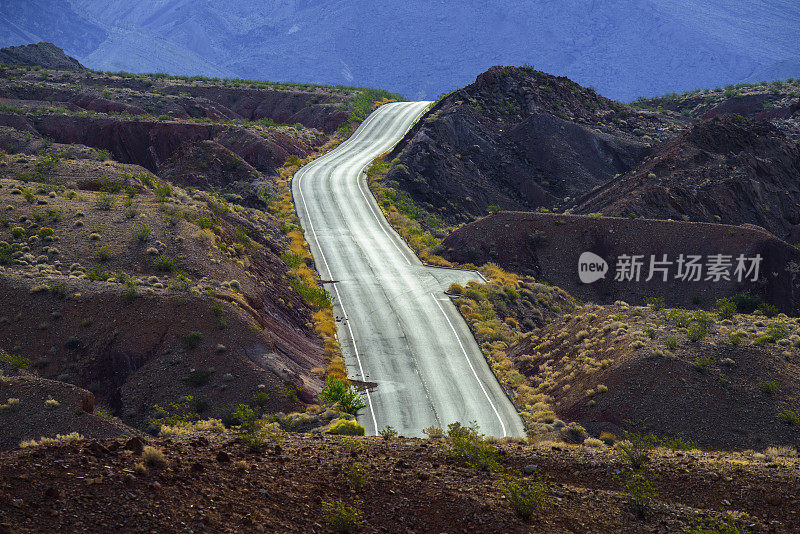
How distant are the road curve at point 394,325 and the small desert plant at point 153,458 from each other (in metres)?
11.8

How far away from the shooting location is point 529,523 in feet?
37.4

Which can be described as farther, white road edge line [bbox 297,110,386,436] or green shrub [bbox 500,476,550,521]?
white road edge line [bbox 297,110,386,436]

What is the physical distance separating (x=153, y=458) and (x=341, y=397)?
1208cm

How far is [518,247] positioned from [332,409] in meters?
25.5

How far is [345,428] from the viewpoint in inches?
779

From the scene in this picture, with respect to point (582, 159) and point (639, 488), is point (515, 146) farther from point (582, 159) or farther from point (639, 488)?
point (639, 488)

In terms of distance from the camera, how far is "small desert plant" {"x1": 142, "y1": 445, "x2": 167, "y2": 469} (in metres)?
11.3

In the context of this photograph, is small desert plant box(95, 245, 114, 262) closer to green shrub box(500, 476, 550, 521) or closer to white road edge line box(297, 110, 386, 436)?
white road edge line box(297, 110, 386, 436)

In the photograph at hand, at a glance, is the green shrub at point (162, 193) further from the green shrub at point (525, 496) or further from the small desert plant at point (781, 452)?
the small desert plant at point (781, 452)

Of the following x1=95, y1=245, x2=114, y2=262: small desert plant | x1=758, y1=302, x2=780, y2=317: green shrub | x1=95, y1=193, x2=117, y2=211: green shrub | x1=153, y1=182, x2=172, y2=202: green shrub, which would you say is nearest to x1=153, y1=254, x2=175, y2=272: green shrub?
x1=95, y1=245, x2=114, y2=262: small desert plant

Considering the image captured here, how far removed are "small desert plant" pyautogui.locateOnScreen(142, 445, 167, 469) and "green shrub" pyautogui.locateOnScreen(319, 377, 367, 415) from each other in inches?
448

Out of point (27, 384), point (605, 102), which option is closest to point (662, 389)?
point (27, 384)

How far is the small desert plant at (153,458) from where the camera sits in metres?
11.3

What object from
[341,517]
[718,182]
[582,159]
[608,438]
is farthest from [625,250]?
[341,517]
